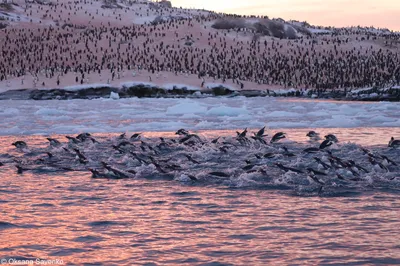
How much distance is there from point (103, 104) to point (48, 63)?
2579cm

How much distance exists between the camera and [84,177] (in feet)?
35.4

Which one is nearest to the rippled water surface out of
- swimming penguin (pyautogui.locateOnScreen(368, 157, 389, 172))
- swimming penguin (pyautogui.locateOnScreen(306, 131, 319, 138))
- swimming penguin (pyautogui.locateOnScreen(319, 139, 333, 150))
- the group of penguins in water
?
the group of penguins in water

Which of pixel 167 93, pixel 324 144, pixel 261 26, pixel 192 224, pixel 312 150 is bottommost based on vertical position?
pixel 167 93

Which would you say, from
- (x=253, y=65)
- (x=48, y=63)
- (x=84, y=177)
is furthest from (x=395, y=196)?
(x=48, y=63)

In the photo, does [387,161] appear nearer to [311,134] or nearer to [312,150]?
[312,150]

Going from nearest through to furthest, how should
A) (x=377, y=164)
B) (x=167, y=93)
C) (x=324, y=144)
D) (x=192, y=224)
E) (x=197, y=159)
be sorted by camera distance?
(x=192, y=224), (x=377, y=164), (x=197, y=159), (x=324, y=144), (x=167, y=93)

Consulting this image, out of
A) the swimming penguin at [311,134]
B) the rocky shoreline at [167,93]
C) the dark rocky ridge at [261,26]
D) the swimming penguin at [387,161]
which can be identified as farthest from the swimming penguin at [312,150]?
the dark rocky ridge at [261,26]

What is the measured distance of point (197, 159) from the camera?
12.6 metres

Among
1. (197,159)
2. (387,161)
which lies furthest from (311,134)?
(387,161)

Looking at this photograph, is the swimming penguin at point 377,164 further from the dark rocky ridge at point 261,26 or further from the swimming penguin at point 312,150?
the dark rocky ridge at point 261,26

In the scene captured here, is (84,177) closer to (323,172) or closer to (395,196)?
(323,172)

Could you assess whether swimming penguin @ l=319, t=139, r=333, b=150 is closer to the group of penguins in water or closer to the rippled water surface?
the group of penguins in water

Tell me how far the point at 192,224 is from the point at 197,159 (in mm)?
5588

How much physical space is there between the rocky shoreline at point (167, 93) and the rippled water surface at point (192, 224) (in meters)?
27.7
